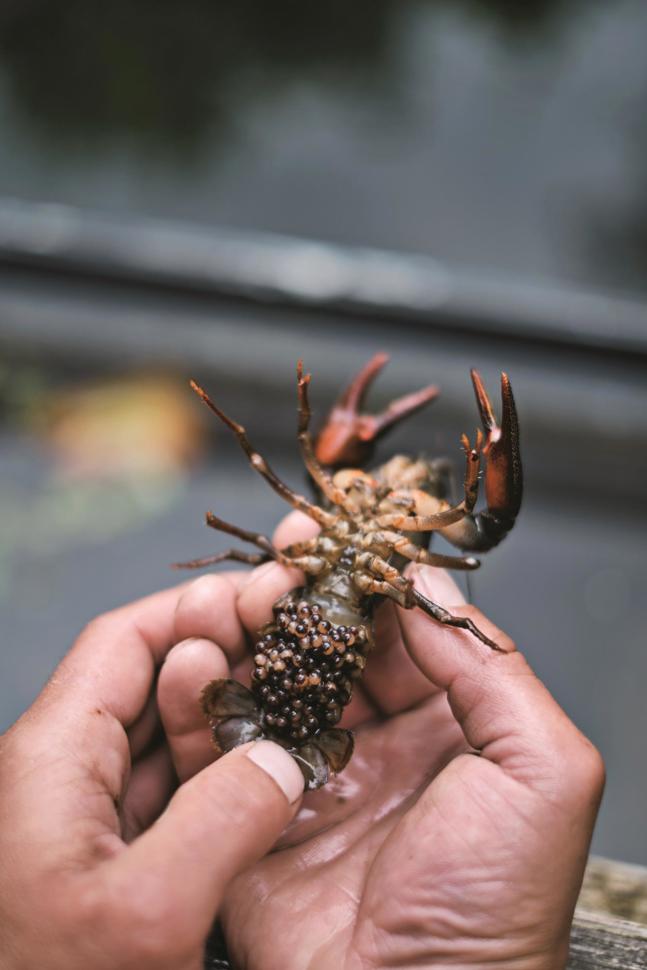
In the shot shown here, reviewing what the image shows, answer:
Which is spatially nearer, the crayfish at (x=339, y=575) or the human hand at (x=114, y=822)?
the human hand at (x=114, y=822)

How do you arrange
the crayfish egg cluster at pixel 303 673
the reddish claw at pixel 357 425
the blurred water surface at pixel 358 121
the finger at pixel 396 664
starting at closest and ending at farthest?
the crayfish egg cluster at pixel 303 673 → the finger at pixel 396 664 → the reddish claw at pixel 357 425 → the blurred water surface at pixel 358 121

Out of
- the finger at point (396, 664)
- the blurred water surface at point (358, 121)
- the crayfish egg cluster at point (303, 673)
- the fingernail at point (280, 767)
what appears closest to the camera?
the fingernail at point (280, 767)

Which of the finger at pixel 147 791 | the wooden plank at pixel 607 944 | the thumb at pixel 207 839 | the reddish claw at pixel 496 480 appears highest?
the reddish claw at pixel 496 480

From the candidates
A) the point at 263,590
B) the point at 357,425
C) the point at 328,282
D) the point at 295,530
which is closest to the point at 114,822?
the point at 263,590

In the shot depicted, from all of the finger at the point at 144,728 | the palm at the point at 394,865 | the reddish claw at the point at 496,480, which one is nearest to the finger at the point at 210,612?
the finger at the point at 144,728

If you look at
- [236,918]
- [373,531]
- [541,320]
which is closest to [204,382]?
[541,320]

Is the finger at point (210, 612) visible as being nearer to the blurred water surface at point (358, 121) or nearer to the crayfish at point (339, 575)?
the crayfish at point (339, 575)

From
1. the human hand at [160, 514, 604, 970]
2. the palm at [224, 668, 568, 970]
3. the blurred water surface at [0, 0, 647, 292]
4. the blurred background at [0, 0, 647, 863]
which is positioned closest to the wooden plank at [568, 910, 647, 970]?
the human hand at [160, 514, 604, 970]

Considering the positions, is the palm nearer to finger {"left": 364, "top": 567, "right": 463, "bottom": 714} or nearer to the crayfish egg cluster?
finger {"left": 364, "top": 567, "right": 463, "bottom": 714}
